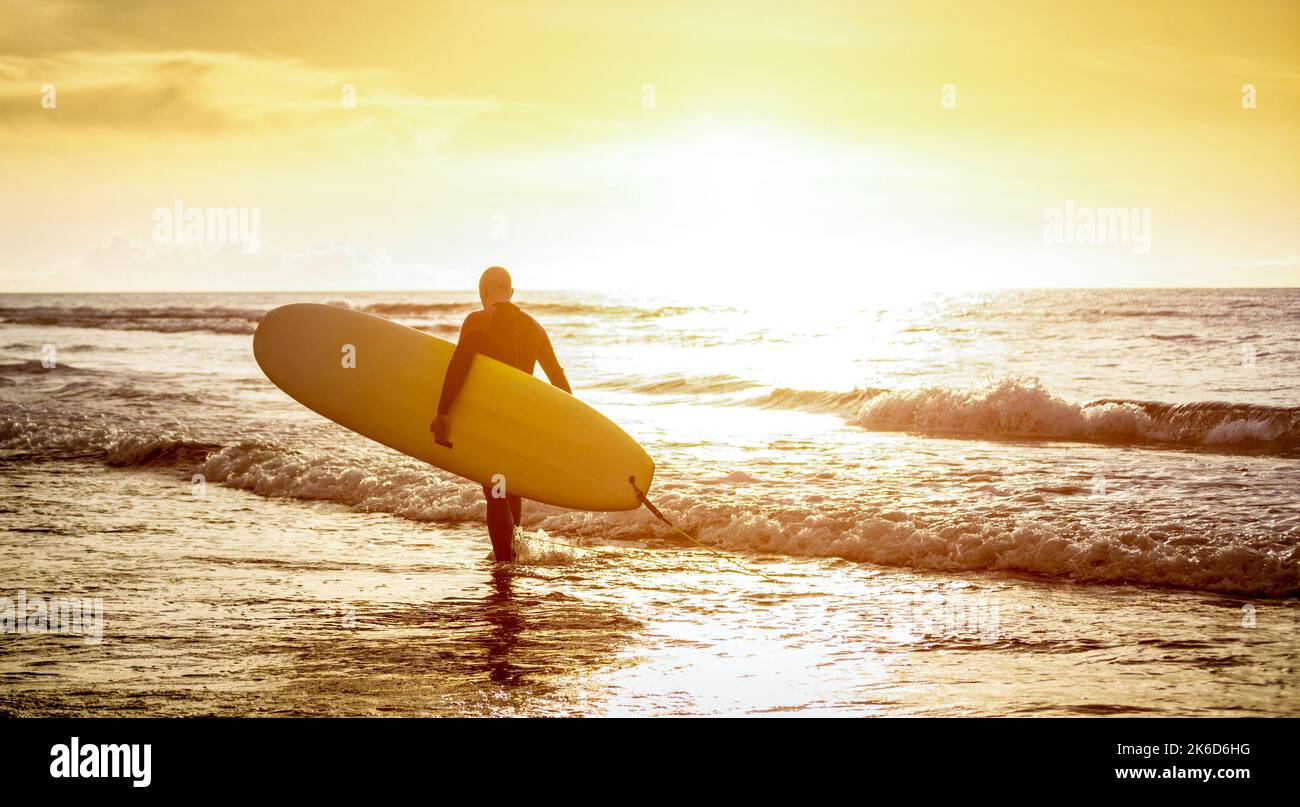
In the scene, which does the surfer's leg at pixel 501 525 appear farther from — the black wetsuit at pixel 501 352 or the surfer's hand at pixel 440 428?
the surfer's hand at pixel 440 428

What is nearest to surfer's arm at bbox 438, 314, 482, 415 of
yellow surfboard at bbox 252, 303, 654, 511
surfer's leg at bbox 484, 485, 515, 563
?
yellow surfboard at bbox 252, 303, 654, 511

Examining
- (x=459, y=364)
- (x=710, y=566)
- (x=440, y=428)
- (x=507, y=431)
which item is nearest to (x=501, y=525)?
(x=507, y=431)

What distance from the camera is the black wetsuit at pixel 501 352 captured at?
576cm

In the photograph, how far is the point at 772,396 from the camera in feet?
50.5

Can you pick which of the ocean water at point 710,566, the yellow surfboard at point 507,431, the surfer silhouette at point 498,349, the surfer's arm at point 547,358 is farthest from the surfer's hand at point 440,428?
the ocean water at point 710,566

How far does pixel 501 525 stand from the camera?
5.92 metres

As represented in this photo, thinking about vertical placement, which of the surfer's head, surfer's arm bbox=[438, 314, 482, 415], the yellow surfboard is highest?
the surfer's head

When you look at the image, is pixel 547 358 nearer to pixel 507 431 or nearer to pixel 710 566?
pixel 507 431

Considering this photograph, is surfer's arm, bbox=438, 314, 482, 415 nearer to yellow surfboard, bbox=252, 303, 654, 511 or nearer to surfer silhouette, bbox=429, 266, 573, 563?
surfer silhouette, bbox=429, 266, 573, 563

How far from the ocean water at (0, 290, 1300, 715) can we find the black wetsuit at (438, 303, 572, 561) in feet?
0.93

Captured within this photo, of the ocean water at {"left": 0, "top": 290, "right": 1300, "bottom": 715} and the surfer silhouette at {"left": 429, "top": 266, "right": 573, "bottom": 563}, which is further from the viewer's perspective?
the surfer silhouette at {"left": 429, "top": 266, "right": 573, "bottom": 563}

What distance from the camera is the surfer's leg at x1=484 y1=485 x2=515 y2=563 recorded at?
5898 mm

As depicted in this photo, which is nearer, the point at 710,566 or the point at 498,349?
the point at 498,349

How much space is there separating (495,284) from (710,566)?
6.72 ft
